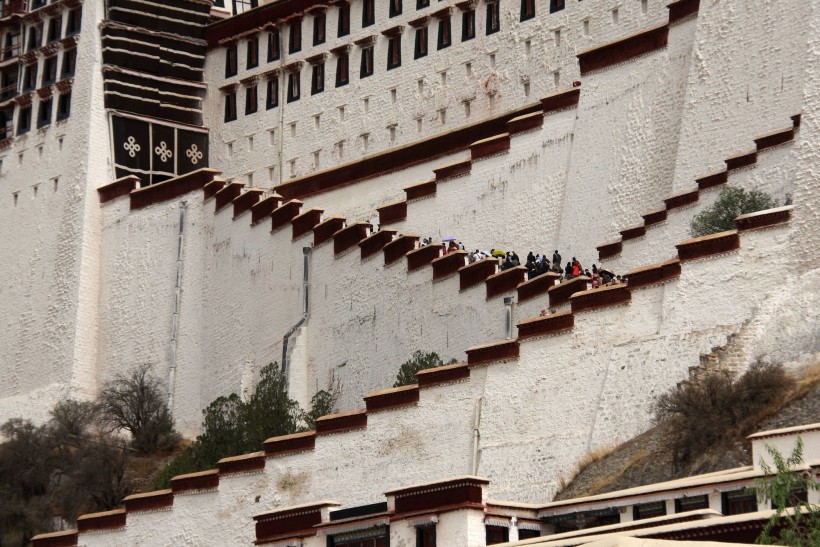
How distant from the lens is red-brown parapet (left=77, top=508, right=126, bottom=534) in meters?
40.7

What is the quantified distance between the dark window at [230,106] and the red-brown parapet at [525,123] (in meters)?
13.9

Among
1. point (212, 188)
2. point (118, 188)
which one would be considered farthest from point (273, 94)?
point (212, 188)

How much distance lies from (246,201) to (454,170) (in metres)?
6.30

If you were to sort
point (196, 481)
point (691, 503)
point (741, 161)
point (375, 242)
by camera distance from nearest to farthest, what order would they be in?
point (691, 503), point (741, 161), point (196, 481), point (375, 242)

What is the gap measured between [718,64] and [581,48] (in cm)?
880

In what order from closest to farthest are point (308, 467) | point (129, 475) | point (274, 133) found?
point (308, 467), point (129, 475), point (274, 133)

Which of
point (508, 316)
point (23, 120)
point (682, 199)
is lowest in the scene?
point (508, 316)

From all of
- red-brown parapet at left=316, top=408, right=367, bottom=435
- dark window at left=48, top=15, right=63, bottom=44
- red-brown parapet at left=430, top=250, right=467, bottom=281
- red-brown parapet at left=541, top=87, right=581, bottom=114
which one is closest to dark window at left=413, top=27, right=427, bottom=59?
red-brown parapet at left=541, top=87, right=581, bottom=114

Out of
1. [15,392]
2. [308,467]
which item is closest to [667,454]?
[308,467]

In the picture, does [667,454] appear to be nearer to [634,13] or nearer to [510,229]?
[510,229]

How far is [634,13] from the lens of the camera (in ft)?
160

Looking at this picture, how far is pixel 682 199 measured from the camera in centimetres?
3997

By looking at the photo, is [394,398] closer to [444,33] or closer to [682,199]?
[682,199]

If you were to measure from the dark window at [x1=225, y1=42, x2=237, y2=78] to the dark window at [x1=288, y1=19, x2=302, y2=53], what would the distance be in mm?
1886
